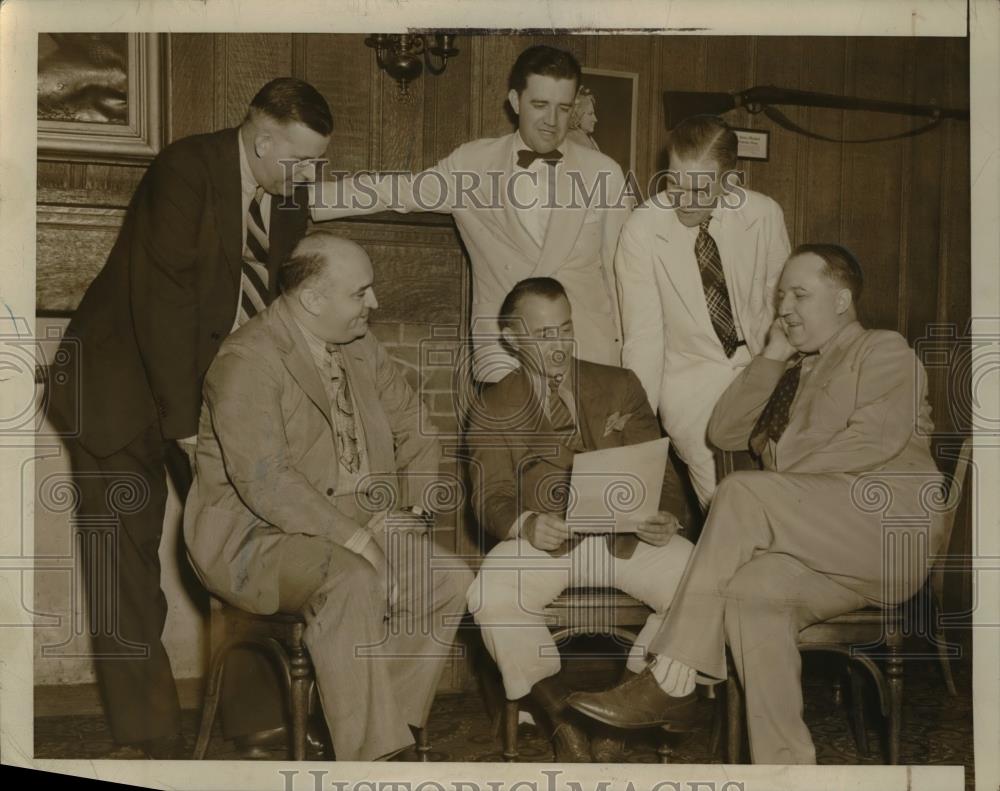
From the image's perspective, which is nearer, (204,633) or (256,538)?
(256,538)

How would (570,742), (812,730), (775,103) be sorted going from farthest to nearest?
(775,103) → (812,730) → (570,742)

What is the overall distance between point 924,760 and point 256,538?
2335mm

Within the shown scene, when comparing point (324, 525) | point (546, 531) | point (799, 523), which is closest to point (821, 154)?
point (799, 523)

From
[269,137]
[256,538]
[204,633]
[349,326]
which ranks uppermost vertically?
[269,137]

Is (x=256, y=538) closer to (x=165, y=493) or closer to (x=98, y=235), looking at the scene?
(x=165, y=493)

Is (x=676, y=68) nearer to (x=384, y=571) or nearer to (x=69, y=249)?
(x=384, y=571)

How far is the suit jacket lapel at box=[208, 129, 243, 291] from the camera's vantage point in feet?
14.2

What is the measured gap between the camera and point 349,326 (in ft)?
14.1

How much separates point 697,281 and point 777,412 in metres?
0.53

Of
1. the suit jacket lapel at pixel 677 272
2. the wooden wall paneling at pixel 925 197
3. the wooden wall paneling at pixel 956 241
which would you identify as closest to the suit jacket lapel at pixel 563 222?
the suit jacket lapel at pixel 677 272

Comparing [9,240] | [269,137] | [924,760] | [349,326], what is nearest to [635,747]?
[924,760]

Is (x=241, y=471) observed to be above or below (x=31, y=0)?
below

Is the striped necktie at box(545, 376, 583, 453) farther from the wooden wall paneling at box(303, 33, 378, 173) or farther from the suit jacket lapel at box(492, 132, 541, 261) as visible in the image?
the wooden wall paneling at box(303, 33, 378, 173)

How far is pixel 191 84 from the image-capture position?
4.34 metres
